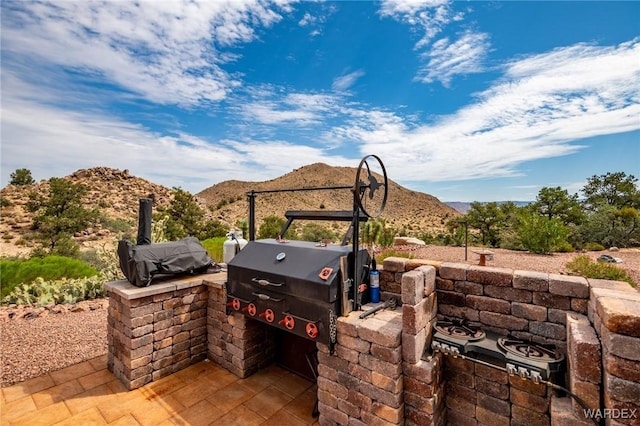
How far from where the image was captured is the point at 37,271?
A: 659 cm

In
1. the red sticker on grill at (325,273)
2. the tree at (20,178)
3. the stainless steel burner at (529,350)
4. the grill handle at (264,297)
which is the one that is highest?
the tree at (20,178)

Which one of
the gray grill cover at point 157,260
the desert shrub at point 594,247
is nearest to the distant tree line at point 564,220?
the desert shrub at point 594,247

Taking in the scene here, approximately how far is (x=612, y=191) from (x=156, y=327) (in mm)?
30971

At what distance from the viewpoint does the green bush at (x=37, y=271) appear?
6098mm

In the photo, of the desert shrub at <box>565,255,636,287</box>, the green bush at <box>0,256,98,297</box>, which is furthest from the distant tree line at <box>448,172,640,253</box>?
the green bush at <box>0,256,98,297</box>

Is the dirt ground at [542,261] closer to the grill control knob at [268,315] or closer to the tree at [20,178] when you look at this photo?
the grill control knob at [268,315]

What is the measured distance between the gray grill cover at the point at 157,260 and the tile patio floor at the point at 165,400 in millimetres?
1214

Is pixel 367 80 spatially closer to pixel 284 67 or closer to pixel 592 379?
pixel 284 67

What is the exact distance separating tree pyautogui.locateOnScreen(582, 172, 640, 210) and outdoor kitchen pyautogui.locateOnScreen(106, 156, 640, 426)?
2478cm

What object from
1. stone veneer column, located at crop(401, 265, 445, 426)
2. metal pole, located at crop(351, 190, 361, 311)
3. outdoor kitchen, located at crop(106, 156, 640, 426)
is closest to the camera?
outdoor kitchen, located at crop(106, 156, 640, 426)

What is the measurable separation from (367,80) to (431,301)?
11.9 metres

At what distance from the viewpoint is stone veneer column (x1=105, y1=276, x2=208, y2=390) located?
3.14 meters

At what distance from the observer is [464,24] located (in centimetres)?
544

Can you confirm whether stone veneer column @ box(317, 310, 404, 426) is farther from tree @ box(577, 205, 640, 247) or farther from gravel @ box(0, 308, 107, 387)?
tree @ box(577, 205, 640, 247)
